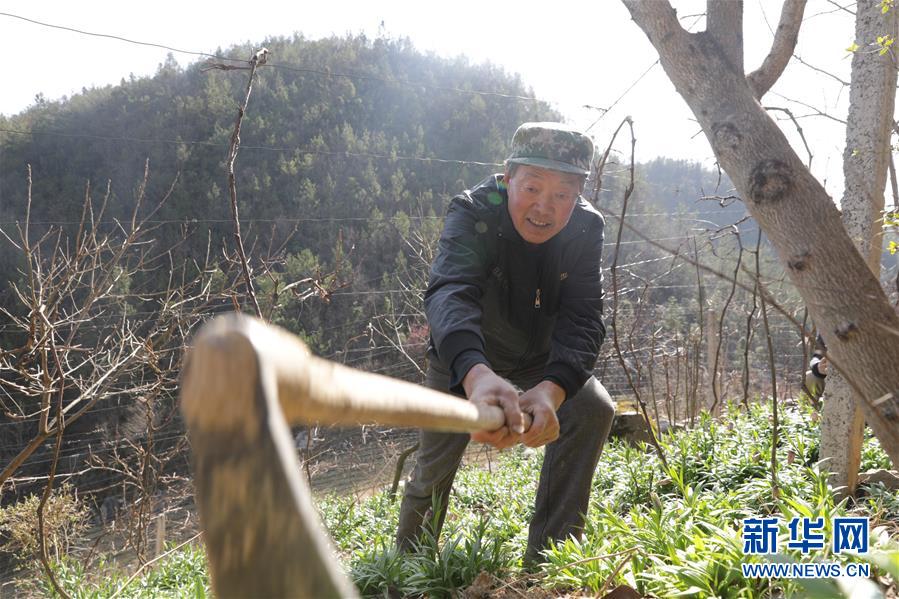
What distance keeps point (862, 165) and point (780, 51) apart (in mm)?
1282

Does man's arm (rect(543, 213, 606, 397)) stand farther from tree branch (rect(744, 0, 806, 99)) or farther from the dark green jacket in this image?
tree branch (rect(744, 0, 806, 99))

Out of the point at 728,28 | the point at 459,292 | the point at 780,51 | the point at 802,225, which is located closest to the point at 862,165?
the point at 780,51

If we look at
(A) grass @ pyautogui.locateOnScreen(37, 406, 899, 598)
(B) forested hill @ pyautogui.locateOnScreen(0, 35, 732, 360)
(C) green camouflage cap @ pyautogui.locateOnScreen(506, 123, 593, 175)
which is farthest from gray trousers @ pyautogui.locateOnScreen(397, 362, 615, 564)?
(B) forested hill @ pyautogui.locateOnScreen(0, 35, 732, 360)

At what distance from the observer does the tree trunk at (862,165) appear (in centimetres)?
368

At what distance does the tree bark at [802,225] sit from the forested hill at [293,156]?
18973 mm

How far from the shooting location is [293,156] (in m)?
31.8

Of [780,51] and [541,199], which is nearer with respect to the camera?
[780,51]

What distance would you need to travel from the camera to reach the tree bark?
6.46ft

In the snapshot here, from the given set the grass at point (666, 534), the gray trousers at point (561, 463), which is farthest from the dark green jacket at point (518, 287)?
the grass at point (666, 534)

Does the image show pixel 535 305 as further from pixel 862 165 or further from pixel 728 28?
pixel 862 165

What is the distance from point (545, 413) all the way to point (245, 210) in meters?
28.3

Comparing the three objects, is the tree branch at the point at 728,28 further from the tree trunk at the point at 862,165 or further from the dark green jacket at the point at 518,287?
the tree trunk at the point at 862,165

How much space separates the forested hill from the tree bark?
1897 cm

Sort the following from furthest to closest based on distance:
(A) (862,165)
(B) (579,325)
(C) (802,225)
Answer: (A) (862,165) < (B) (579,325) < (C) (802,225)
